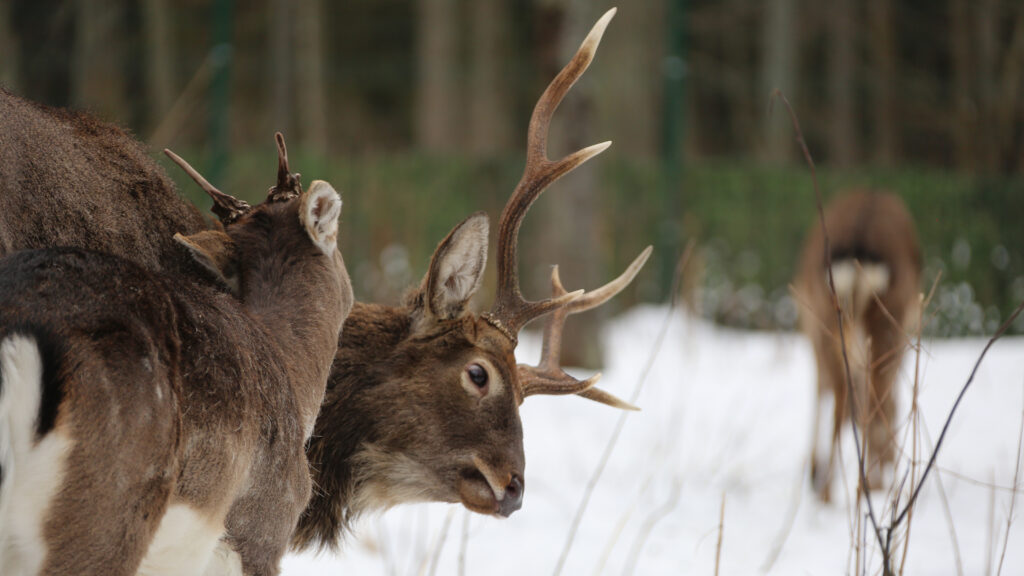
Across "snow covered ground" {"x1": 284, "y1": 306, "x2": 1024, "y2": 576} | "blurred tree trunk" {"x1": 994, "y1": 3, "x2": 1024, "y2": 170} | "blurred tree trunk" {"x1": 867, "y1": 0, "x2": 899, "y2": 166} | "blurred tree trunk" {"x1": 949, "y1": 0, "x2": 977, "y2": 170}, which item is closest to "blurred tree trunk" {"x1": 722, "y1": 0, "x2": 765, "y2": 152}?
"blurred tree trunk" {"x1": 867, "y1": 0, "x2": 899, "y2": 166}

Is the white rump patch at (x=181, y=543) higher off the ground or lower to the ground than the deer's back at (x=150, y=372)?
lower

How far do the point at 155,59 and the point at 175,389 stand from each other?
1338cm

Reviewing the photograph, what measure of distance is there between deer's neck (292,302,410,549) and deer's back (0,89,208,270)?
1.94ft

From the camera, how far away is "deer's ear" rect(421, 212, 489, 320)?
2.83 meters

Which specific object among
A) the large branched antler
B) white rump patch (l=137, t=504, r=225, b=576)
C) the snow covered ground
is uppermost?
the large branched antler

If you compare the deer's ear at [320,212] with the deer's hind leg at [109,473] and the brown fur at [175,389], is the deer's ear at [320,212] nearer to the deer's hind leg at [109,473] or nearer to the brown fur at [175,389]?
the brown fur at [175,389]

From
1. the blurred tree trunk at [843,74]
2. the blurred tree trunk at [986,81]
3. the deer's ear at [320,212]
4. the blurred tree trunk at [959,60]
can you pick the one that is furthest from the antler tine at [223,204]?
the blurred tree trunk at [843,74]

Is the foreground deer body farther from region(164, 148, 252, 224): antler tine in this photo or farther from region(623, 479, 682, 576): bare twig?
region(623, 479, 682, 576): bare twig

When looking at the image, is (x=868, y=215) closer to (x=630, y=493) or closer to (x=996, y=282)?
(x=630, y=493)

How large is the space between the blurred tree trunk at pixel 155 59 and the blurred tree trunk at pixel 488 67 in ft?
21.3

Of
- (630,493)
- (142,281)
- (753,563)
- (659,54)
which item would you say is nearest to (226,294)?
(142,281)

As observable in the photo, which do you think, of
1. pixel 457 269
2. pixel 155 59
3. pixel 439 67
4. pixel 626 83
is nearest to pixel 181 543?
pixel 457 269

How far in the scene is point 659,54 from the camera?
1914 cm

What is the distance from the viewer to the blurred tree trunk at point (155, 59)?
1336 centimetres
